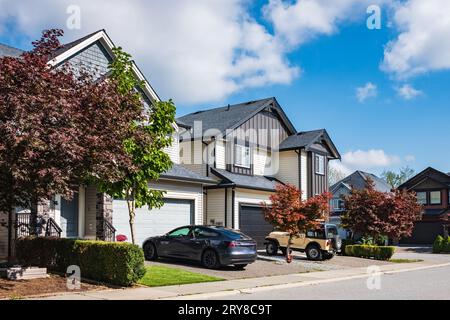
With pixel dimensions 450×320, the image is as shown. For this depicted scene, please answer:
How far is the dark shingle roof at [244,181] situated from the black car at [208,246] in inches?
330

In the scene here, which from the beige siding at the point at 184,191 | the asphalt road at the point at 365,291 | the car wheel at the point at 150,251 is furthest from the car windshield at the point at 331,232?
the car wheel at the point at 150,251

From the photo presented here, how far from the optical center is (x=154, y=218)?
23.1m

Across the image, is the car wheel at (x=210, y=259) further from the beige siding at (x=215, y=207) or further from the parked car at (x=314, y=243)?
the beige siding at (x=215, y=207)

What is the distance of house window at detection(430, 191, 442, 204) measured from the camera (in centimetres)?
5128

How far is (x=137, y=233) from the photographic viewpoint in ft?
72.9

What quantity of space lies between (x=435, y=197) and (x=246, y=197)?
98.9 feet

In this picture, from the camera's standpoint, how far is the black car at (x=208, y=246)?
58.7ft

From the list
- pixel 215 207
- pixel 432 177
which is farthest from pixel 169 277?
pixel 432 177

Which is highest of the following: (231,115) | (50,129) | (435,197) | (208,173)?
(231,115)

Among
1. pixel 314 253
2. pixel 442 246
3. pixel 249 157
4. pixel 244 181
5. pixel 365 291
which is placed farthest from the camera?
pixel 442 246

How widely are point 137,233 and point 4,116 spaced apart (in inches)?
464

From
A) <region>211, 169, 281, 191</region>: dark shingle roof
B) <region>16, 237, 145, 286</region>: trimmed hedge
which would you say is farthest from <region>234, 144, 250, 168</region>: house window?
<region>16, 237, 145, 286</region>: trimmed hedge

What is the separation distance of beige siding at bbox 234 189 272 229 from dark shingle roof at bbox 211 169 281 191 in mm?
417

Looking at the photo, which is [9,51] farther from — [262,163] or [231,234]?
[262,163]
